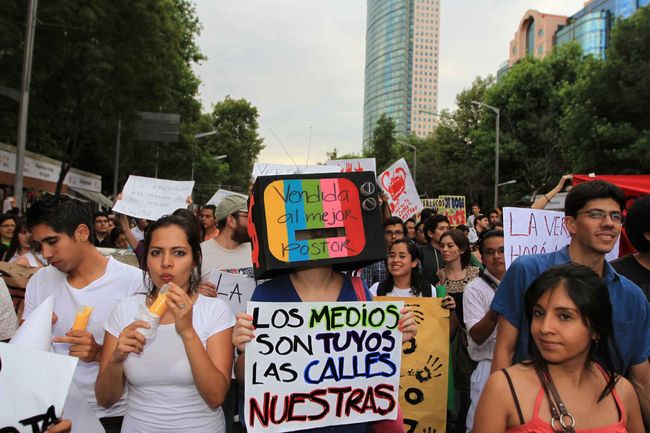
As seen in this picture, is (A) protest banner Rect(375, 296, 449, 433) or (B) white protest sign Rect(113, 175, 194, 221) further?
(B) white protest sign Rect(113, 175, 194, 221)

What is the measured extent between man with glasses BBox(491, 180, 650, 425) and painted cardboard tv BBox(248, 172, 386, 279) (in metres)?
0.69

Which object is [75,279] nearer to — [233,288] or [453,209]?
[233,288]

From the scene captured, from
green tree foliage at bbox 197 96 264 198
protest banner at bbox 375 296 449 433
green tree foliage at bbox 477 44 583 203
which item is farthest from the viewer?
green tree foliage at bbox 197 96 264 198

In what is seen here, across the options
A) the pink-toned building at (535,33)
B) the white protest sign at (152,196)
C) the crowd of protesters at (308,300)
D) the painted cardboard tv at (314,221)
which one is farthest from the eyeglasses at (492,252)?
the pink-toned building at (535,33)

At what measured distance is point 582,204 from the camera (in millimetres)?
2734

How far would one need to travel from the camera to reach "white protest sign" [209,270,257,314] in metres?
4.00

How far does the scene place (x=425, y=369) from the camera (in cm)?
415

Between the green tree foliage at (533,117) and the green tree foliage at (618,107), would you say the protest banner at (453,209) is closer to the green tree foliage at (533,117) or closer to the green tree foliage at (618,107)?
the green tree foliage at (618,107)

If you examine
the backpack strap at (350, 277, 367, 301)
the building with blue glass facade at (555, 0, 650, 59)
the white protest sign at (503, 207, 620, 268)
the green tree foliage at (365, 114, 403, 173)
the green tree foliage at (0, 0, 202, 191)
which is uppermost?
the building with blue glass facade at (555, 0, 650, 59)

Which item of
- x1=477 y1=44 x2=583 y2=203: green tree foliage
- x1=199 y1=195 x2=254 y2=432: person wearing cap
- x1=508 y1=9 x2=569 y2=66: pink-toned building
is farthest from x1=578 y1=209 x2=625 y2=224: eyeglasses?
x1=508 y1=9 x2=569 y2=66: pink-toned building

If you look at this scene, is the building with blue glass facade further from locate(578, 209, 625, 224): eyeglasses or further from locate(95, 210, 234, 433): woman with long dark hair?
locate(95, 210, 234, 433): woman with long dark hair

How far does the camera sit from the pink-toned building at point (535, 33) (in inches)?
2788

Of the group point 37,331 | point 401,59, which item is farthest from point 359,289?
point 401,59

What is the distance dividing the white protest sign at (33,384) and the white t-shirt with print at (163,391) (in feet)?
1.30
